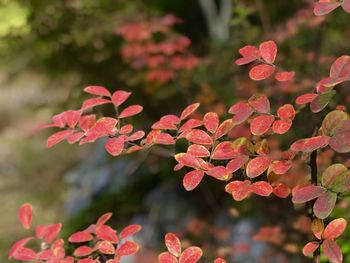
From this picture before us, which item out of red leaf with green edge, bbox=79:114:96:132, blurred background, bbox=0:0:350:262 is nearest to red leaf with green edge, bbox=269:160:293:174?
red leaf with green edge, bbox=79:114:96:132

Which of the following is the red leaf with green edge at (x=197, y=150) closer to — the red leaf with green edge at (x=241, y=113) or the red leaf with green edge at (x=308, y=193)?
the red leaf with green edge at (x=241, y=113)

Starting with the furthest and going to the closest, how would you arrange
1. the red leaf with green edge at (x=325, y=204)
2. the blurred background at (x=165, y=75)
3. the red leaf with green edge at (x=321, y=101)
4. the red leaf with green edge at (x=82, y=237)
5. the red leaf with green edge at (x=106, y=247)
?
1. the blurred background at (x=165, y=75)
2. the red leaf with green edge at (x=82, y=237)
3. the red leaf with green edge at (x=106, y=247)
4. the red leaf with green edge at (x=321, y=101)
5. the red leaf with green edge at (x=325, y=204)

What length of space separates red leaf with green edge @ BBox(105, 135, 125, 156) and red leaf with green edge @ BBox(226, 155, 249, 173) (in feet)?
0.79

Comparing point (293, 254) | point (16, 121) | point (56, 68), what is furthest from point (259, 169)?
point (16, 121)

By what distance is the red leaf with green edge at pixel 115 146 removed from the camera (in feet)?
3.36

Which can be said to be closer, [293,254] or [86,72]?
[293,254]

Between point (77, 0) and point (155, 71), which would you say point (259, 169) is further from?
point (77, 0)

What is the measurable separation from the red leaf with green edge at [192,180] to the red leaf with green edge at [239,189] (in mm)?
64

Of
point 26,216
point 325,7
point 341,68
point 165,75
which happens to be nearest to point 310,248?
point 341,68

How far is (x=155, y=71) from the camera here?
3.06 metres

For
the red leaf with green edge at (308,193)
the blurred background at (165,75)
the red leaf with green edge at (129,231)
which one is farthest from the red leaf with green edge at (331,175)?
the blurred background at (165,75)

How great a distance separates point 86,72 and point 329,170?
10.7 ft

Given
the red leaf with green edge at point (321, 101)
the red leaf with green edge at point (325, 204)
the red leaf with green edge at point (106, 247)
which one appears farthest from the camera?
the red leaf with green edge at point (106, 247)

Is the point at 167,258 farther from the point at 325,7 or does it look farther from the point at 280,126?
the point at 325,7
